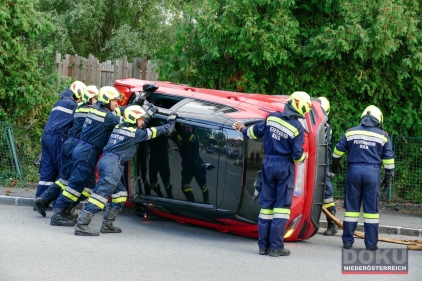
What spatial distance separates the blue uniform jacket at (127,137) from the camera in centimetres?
969

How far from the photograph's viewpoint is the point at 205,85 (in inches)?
564

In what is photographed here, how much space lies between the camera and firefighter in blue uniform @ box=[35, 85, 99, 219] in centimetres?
1074

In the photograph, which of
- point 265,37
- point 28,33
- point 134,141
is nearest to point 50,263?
point 134,141

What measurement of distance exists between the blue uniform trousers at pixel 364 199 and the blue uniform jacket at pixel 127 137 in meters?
2.44

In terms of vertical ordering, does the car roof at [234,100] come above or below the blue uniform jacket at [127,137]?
above

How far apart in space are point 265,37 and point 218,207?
438cm

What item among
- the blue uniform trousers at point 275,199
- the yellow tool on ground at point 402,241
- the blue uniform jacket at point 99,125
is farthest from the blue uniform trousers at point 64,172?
the yellow tool on ground at point 402,241

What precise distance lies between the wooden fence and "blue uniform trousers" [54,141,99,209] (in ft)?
20.8

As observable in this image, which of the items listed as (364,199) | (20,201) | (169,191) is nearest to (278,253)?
(364,199)

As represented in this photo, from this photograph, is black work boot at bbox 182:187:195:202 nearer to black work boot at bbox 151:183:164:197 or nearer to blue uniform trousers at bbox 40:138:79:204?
black work boot at bbox 151:183:164:197

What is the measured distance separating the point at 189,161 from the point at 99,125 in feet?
4.66

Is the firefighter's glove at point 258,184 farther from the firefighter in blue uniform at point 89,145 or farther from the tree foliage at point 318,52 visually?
the tree foliage at point 318,52

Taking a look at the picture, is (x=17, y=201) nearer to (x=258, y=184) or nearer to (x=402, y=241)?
(x=258, y=184)

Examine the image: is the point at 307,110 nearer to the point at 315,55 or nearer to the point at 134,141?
the point at 134,141
